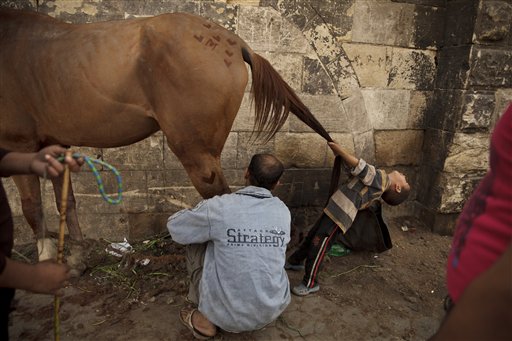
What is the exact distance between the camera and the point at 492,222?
87 centimetres

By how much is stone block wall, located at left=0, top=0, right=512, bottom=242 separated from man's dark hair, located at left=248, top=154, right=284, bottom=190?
54.1 inches

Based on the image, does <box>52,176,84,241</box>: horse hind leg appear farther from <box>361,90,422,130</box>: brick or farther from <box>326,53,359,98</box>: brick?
<box>361,90,422,130</box>: brick

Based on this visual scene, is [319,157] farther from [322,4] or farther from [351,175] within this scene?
[322,4]

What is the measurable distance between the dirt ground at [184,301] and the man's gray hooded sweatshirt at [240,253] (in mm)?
331

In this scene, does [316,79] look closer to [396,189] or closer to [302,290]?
[396,189]

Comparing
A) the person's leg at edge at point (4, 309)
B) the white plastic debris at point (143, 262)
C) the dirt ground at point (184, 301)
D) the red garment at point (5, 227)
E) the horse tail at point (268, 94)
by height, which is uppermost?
→ the horse tail at point (268, 94)

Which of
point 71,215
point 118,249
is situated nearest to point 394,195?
point 118,249

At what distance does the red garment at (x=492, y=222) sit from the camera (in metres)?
0.85

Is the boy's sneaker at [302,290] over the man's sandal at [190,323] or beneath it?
beneath

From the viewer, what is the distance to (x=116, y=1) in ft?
10.2

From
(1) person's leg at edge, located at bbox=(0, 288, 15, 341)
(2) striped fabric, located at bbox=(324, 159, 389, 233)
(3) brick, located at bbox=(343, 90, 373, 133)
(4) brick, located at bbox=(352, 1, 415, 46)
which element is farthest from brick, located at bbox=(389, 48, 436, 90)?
(1) person's leg at edge, located at bbox=(0, 288, 15, 341)

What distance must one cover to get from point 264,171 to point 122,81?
41.3 inches

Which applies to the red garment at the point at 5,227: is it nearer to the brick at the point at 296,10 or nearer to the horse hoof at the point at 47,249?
the horse hoof at the point at 47,249

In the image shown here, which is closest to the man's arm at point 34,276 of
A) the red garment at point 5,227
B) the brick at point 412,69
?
the red garment at point 5,227
